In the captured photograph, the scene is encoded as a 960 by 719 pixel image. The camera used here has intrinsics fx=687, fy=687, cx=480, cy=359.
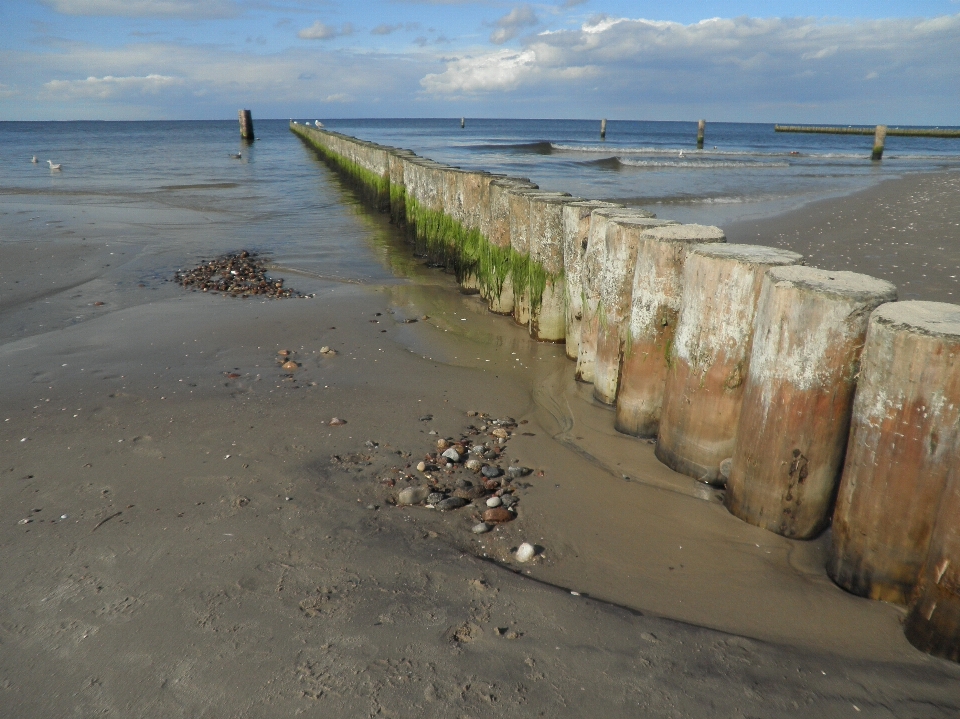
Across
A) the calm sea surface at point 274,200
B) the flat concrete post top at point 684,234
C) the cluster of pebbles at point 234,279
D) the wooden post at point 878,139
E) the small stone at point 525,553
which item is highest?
the wooden post at point 878,139

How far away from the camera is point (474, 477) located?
380 centimetres

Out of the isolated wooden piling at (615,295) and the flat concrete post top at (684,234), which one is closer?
the flat concrete post top at (684,234)

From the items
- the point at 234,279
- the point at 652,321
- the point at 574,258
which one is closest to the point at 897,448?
the point at 652,321

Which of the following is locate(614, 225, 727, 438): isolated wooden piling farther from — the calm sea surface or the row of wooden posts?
the calm sea surface

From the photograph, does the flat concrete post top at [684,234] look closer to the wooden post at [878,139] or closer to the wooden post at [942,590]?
the wooden post at [942,590]

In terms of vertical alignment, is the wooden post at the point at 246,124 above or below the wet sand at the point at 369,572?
above

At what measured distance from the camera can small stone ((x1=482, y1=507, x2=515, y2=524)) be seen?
337 centimetres

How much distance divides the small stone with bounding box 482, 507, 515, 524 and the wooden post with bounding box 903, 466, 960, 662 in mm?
1715

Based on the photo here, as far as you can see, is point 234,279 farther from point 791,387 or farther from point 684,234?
point 791,387

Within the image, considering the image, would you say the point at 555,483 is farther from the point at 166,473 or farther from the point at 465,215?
the point at 465,215

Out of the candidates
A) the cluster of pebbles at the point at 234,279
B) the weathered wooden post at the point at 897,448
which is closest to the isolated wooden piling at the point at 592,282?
the weathered wooden post at the point at 897,448

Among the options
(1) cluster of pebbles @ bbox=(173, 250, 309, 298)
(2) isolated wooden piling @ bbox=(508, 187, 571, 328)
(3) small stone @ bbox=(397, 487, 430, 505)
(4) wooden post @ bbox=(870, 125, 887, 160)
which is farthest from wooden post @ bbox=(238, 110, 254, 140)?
(3) small stone @ bbox=(397, 487, 430, 505)

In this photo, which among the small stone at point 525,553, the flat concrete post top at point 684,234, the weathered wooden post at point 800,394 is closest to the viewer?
the weathered wooden post at point 800,394

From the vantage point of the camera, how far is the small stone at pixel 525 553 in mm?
3076
